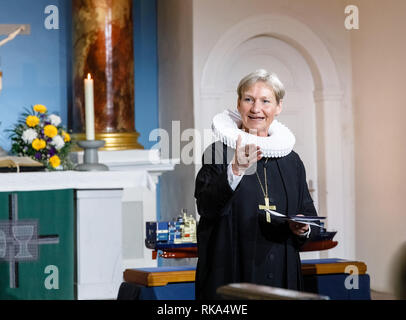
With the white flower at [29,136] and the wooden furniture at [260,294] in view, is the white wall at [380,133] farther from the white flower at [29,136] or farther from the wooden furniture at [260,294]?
the wooden furniture at [260,294]

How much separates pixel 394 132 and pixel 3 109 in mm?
3879

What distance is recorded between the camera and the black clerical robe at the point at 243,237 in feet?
10.8

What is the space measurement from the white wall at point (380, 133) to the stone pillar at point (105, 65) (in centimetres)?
242

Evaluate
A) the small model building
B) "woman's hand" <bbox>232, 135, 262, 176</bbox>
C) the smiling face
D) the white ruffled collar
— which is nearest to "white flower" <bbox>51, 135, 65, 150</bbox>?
the small model building

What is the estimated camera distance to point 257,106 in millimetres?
3357

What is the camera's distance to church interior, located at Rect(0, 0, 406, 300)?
737cm

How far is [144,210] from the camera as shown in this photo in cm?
771

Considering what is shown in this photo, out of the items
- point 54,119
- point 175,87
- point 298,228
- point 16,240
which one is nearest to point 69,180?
point 16,240

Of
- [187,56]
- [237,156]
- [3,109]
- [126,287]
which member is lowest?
[126,287]

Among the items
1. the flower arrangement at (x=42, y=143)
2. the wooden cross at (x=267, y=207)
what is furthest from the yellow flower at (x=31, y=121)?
the wooden cross at (x=267, y=207)
